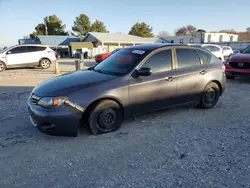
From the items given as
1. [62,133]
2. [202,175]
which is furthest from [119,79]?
[202,175]

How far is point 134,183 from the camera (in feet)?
8.45

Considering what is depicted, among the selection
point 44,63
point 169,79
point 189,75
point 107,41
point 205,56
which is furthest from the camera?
point 107,41

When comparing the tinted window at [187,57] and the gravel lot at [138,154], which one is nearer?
the gravel lot at [138,154]

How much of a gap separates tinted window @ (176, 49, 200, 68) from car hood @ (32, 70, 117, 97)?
1.69 metres

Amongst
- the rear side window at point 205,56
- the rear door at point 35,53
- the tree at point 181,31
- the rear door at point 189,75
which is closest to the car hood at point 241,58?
the rear side window at point 205,56

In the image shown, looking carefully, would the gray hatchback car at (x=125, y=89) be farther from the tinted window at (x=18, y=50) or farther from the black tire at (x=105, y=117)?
the tinted window at (x=18, y=50)

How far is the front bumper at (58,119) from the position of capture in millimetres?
3436

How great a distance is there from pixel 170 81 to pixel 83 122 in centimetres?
198

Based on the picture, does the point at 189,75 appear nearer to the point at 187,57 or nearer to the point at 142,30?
the point at 187,57

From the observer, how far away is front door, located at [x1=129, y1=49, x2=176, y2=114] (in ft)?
13.3

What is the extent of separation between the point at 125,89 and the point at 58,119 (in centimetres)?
130

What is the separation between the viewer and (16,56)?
543 inches

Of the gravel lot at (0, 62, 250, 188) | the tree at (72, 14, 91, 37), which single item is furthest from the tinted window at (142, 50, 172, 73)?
the tree at (72, 14, 91, 37)

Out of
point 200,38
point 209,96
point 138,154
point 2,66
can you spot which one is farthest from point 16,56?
point 200,38
